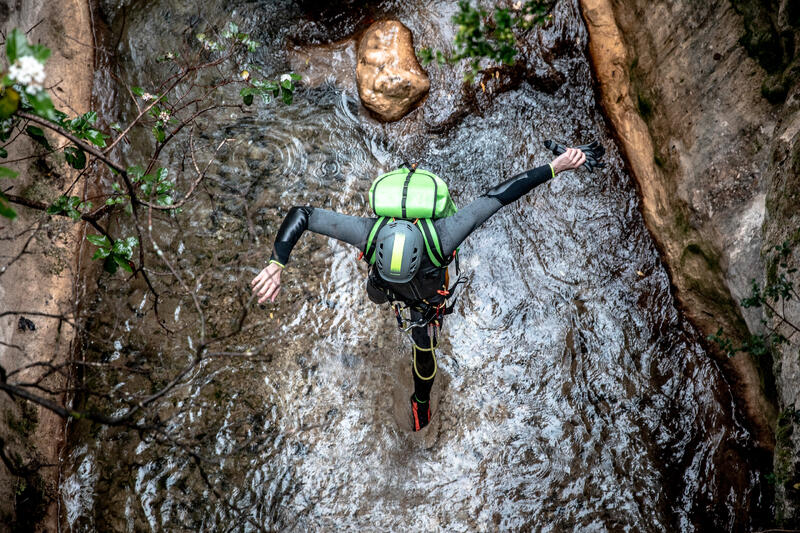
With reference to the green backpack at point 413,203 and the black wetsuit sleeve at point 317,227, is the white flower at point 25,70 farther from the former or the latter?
the green backpack at point 413,203

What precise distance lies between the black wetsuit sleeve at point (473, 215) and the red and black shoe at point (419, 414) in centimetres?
171

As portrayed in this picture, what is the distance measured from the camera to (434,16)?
5777mm

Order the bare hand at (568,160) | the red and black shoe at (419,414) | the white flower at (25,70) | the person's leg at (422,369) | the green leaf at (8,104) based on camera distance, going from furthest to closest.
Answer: the red and black shoe at (419,414), the person's leg at (422,369), the bare hand at (568,160), the green leaf at (8,104), the white flower at (25,70)

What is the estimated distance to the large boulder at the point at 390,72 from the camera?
558 cm

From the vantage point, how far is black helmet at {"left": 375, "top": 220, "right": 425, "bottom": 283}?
11.3 ft

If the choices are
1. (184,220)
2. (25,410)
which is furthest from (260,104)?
(25,410)

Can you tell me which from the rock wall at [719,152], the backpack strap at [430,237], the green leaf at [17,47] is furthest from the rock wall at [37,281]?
the rock wall at [719,152]

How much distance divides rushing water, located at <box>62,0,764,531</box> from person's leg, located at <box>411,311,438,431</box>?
0.21 meters

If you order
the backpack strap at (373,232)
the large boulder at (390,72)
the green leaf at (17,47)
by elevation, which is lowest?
the green leaf at (17,47)

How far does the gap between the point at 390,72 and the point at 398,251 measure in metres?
2.92

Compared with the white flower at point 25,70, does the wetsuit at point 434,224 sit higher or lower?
higher

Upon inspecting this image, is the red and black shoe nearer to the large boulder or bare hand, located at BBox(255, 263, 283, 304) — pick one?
bare hand, located at BBox(255, 263, 283, 304)

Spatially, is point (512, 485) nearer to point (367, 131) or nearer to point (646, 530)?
point (646, 530)

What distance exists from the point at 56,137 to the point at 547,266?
5225mm
